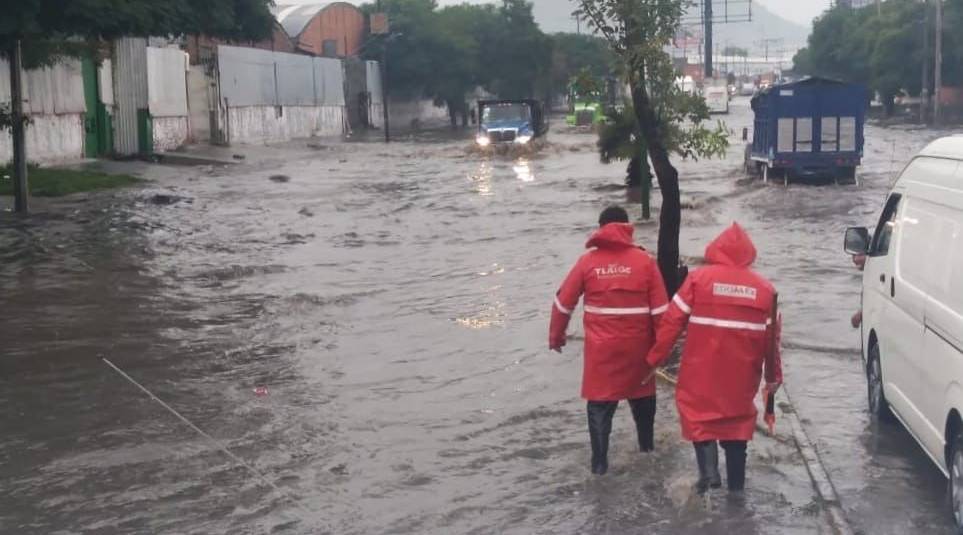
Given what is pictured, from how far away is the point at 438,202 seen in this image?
29.4 meters

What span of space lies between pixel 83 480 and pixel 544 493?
293 cm

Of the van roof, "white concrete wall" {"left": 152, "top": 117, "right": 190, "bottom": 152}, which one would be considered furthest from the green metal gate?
the van roof

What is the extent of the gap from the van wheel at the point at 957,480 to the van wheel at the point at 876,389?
2.01 metres

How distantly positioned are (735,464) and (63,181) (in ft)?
79.2

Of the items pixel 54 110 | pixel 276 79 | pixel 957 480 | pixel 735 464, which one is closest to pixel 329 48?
pixel 276 79

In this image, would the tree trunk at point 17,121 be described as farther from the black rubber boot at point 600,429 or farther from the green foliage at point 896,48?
the green foliage at point 896,48

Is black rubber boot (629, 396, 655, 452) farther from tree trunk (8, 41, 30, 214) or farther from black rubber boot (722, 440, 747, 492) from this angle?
tree trunk (8, 41, 30, 214)

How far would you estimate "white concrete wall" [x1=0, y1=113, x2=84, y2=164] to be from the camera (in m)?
31.4

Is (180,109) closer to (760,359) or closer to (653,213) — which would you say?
(653,213)

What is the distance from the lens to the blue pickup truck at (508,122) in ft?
170

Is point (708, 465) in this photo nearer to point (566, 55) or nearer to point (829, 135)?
point (829, 135)

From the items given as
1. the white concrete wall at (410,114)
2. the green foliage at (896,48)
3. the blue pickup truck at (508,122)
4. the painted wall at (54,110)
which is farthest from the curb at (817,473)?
the white concrete wall at (410,114)

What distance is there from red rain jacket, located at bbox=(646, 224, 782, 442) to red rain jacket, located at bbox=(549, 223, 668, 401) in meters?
0.40

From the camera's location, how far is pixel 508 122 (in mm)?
52906
